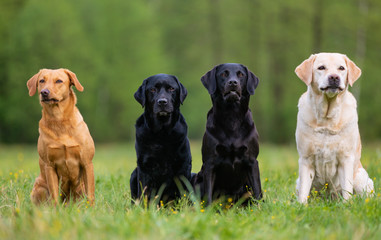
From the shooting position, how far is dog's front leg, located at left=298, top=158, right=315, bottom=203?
4754mm

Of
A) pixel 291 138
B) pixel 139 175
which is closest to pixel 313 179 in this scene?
pixel 139 175

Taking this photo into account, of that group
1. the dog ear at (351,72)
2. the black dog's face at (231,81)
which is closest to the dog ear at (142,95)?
the black dog's face at (231,81)

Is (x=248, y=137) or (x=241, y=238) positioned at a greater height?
(x=248, y=137)

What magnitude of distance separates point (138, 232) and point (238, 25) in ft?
66.8

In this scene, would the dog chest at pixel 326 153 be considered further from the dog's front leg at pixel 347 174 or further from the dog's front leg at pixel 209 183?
the dog's front leg at pixel 209 183

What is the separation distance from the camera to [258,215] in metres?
4.09

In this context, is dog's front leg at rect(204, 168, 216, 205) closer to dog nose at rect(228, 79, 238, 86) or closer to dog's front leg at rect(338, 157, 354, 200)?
dog nose at rect(228, 79, 238, 86)

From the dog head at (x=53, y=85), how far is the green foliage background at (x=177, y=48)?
15.1 m

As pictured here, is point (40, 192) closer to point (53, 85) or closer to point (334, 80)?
point (53, 85)

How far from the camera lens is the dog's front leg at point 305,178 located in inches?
187

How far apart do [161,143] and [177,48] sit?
845 inches

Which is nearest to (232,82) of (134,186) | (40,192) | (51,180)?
(134,186)

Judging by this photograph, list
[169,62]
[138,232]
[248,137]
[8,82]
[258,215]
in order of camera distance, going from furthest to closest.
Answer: [169,62], [8,82], [248,137], [258,215], [138,232]

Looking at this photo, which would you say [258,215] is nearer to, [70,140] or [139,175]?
[139,175]
